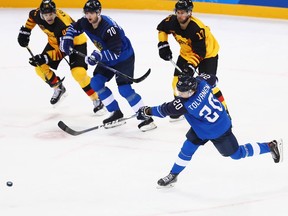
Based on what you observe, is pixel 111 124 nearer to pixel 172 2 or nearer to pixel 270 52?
pixel 270 52

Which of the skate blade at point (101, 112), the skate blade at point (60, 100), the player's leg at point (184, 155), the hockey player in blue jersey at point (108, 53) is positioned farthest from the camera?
the skate blade at point (60, 100)

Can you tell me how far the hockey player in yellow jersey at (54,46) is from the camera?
4.76 m

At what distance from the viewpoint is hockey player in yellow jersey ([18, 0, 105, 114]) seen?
4.76 meters

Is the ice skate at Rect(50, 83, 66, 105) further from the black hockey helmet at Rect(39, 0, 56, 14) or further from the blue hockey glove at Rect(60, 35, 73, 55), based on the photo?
the black hockey helmet at Rect(39, 0, 56, 14)

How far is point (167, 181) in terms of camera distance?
353 cm

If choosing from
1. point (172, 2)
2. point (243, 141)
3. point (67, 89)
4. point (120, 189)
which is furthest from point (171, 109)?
point (172, 2)

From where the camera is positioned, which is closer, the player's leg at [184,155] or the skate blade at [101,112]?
the player's leg at [184,155]

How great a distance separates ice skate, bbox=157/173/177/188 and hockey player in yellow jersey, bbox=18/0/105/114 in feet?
5.18

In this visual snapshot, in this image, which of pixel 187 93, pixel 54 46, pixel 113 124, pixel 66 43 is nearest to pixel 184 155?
pixel 187 93

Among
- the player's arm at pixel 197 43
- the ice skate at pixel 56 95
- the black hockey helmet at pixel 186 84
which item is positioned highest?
the black hockey helmet at pixel 186 84

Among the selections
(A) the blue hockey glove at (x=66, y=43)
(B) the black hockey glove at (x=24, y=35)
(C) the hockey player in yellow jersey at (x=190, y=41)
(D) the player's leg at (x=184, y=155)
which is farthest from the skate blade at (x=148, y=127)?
(B) the black hockey glove at (x=24, y=35)

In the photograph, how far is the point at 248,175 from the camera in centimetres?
370

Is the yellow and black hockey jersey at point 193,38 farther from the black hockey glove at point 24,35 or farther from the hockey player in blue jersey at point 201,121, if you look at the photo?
the black hockey glove at point 24,35

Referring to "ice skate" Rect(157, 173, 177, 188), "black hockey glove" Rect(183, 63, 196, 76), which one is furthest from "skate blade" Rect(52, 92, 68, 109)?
"ice skate" Rect(157, 173, 177, 188)
